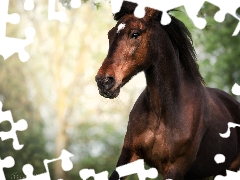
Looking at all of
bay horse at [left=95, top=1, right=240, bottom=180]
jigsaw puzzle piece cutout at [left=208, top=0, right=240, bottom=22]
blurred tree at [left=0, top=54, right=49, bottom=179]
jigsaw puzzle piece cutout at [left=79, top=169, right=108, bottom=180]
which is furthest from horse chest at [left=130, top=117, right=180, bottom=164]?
blurred tree at [left=0, top=54, right=49, bottom=179]

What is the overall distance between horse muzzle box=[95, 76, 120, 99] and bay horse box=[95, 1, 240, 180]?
0.02 m

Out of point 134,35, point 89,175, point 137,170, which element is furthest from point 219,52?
point 89,175

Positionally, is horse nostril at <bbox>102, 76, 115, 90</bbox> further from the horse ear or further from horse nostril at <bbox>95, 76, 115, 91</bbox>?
the horse ear

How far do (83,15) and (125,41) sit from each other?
2384cm

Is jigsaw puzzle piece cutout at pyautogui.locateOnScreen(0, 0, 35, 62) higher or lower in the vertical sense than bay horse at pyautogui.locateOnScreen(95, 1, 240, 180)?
higher

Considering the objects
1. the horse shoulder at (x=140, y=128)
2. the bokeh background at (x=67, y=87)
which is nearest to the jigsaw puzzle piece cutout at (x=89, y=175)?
the horse shoulder at (x=140, y=128)

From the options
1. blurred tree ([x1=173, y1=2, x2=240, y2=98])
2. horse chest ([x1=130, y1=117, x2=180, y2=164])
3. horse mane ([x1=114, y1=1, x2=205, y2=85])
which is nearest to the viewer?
horse mane ([x1=114, y1=1, x2=205, y2=85])

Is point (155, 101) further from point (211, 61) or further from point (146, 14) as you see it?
point (211, 61)

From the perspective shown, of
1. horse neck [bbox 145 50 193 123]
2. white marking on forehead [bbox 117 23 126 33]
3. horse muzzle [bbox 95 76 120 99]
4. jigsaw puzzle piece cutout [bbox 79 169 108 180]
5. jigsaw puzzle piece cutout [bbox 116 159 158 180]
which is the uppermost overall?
white marking on forehead [bbox 117 23 126 33]

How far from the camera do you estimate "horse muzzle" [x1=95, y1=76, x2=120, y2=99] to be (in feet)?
17.0

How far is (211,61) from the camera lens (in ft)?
86.1

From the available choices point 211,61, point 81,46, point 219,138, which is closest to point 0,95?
point 81,46

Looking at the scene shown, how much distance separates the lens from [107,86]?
5.20 meters

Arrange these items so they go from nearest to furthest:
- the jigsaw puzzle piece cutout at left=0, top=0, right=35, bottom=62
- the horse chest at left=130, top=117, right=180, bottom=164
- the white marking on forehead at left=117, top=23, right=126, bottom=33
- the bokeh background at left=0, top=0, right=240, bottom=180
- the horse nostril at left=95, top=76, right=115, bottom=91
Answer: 1. the horse nostril at left=95, top=76, right=115, bottom=91
2. the white marking on forehead at left=117, top=23, right=126, bottom=33
3. the horse chest at left=130, top=117, right=180, bottom=164
4. the jigsaw puzzle piece cutout at left=0, top=0, right=35, bottom=62
5. the bokeh background at left=0, top=0, right=240, bottom=180
